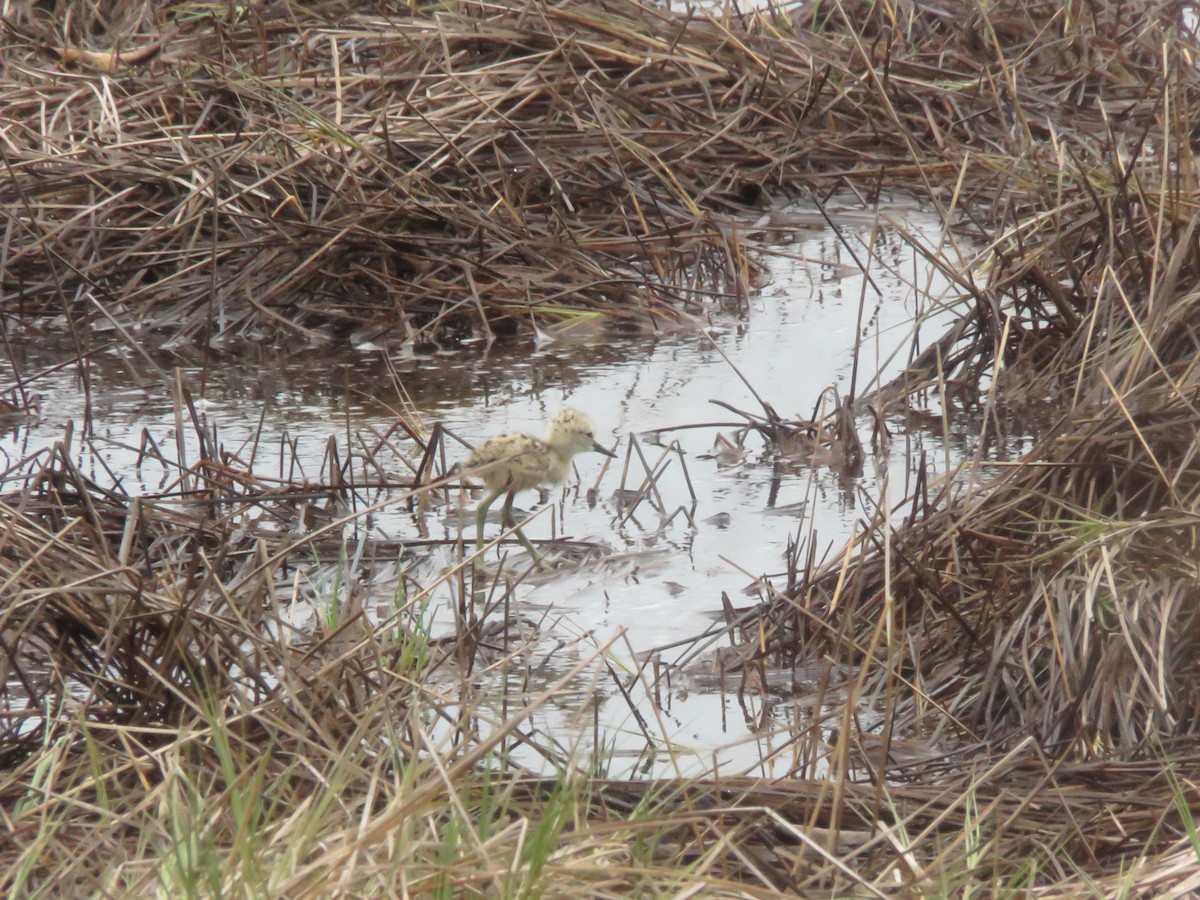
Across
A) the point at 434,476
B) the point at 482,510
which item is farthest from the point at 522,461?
the point at 434,476

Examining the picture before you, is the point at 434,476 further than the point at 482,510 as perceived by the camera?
Yes

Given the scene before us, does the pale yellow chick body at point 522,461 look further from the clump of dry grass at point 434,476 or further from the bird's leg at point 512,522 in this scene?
the clump of dry grass at point 434,476

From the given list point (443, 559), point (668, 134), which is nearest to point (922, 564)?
point (443, 559)

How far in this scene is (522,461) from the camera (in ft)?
12.6

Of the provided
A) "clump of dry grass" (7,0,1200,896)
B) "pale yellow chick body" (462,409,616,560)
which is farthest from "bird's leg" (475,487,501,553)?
"clump of dry grass" (7,0,1200,896)

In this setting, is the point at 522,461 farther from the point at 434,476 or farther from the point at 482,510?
the point at 434,476

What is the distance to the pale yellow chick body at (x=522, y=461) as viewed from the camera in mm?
3836

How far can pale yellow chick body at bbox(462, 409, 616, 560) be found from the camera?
3836mm

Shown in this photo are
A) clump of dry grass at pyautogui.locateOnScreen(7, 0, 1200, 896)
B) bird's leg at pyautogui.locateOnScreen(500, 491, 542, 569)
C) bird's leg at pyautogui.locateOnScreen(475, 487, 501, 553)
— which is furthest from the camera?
bird's leg at pyautogui.locateOnScreen(475, 487, 501, 553)

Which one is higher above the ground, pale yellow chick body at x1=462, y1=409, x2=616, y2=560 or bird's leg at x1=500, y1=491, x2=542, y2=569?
pale yellow chick body at x1=462, y1=409, x2=616, y2=560

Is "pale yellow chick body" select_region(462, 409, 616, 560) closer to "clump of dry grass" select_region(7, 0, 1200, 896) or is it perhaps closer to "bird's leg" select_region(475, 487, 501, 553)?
"bird's leg" select_region(475, 487, 501, 553)

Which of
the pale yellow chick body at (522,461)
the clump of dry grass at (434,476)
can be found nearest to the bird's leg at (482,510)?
the pale yellow chick body at (522,461)

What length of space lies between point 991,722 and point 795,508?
1070 millimetres

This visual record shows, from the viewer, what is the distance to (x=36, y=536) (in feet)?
9.35
